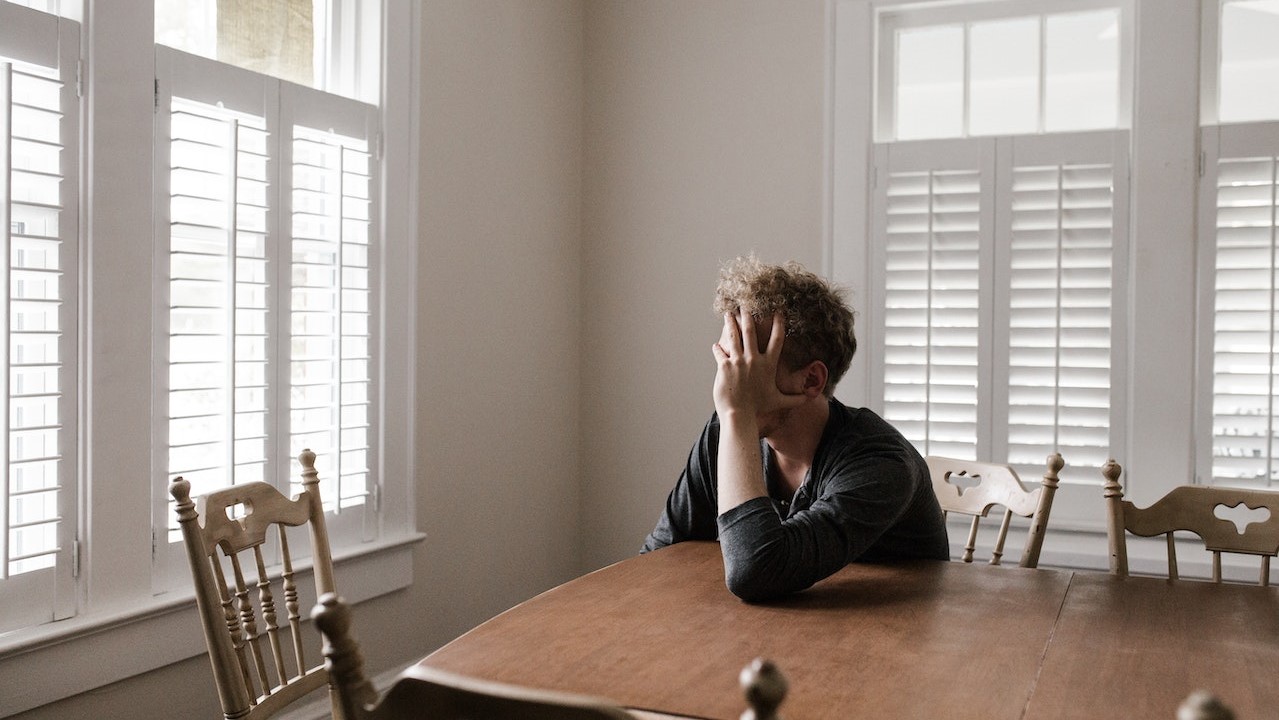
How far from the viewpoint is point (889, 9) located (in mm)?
3287

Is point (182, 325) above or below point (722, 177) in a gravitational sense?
below

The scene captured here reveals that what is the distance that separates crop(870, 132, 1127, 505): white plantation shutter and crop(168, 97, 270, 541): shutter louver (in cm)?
193

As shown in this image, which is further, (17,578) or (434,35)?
(434,35)

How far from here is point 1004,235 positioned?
10.2 ft

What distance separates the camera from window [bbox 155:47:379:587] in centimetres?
213

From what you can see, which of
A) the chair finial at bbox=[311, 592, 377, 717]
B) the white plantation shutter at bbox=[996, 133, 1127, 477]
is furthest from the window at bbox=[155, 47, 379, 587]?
the white plantation shutter at bbox=[996, 133, 1127, 477]

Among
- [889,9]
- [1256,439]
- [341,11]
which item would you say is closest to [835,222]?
[889,9]

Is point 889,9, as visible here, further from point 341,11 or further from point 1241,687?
point 1241,687

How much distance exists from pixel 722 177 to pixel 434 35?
3.66ft

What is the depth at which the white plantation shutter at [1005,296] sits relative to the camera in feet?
10.0

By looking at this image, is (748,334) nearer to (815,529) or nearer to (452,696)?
(815,529)

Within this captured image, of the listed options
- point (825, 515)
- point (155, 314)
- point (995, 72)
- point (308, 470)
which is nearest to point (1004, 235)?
point (995, 72)

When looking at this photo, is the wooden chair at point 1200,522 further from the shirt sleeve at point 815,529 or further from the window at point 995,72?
the window at point 995,72

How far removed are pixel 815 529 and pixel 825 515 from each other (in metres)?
0.05
